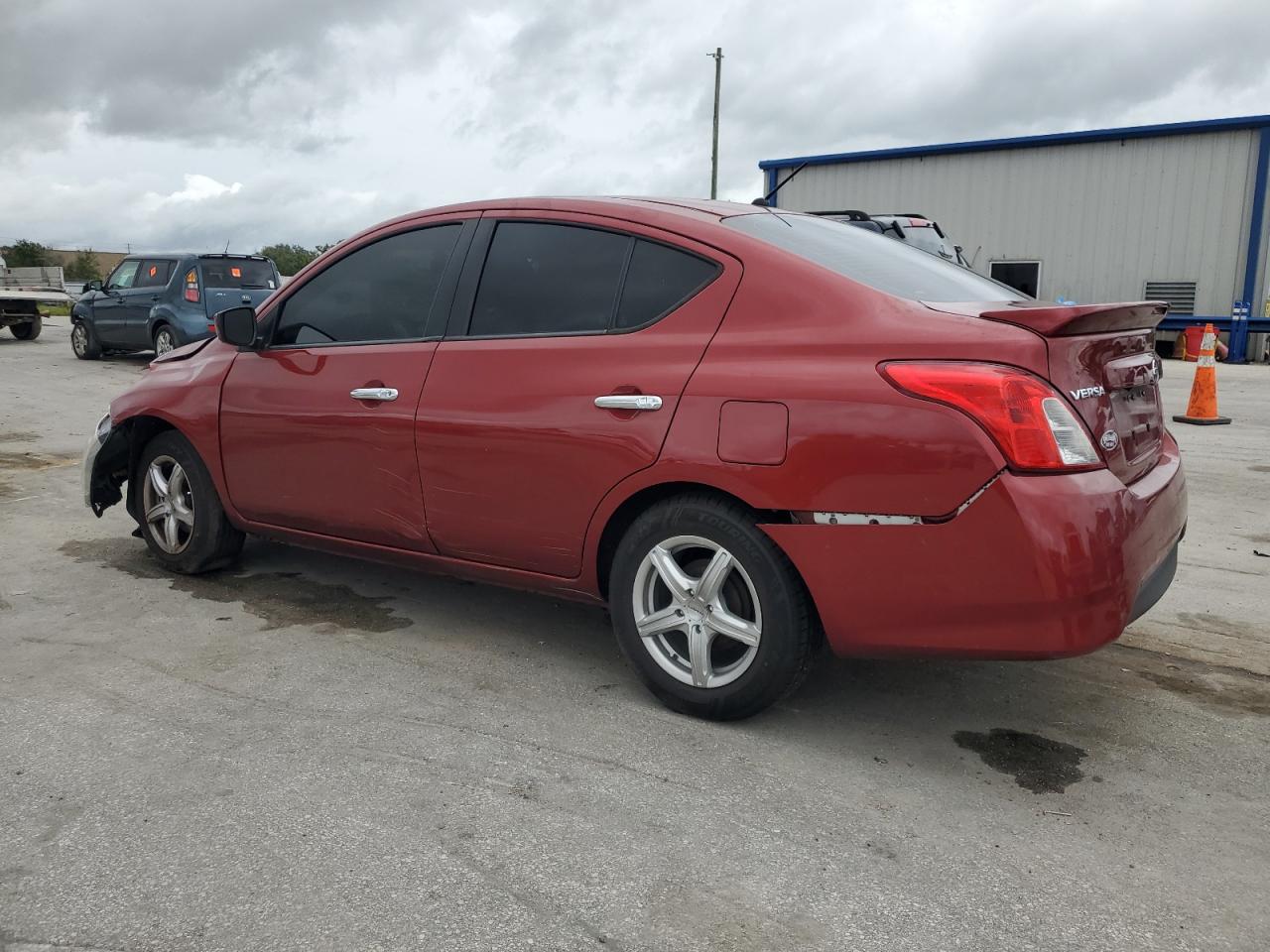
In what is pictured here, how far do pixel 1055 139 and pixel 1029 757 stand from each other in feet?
71.0

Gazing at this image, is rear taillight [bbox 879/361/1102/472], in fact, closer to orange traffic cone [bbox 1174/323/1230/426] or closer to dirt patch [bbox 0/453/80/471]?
dirt patch [bbox 0/453/80/471]

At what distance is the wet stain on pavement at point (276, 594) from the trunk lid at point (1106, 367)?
2.57m

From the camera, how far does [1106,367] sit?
2.93 m

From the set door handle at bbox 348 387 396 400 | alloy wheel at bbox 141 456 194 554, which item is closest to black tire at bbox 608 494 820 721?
door handle at bbox 348 387 396 400

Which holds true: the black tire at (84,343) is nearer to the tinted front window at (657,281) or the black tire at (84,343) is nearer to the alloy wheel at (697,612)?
the tinted front window at (657,281)

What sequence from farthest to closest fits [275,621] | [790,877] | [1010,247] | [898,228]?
[1010,247] → [898,228] → [275,621] → [790,877]

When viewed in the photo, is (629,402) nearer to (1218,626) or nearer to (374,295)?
(374,295)

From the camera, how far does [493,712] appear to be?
10.9ft

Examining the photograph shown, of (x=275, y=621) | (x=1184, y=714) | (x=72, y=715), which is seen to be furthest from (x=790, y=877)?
(x=275, y=621)

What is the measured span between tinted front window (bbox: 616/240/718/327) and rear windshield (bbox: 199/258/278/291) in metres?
13.4

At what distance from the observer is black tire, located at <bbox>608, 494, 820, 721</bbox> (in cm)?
301

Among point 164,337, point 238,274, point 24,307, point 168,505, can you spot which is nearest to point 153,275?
point 164,337

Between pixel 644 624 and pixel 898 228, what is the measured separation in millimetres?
9048

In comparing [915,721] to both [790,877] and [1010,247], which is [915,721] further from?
[1010,247]
